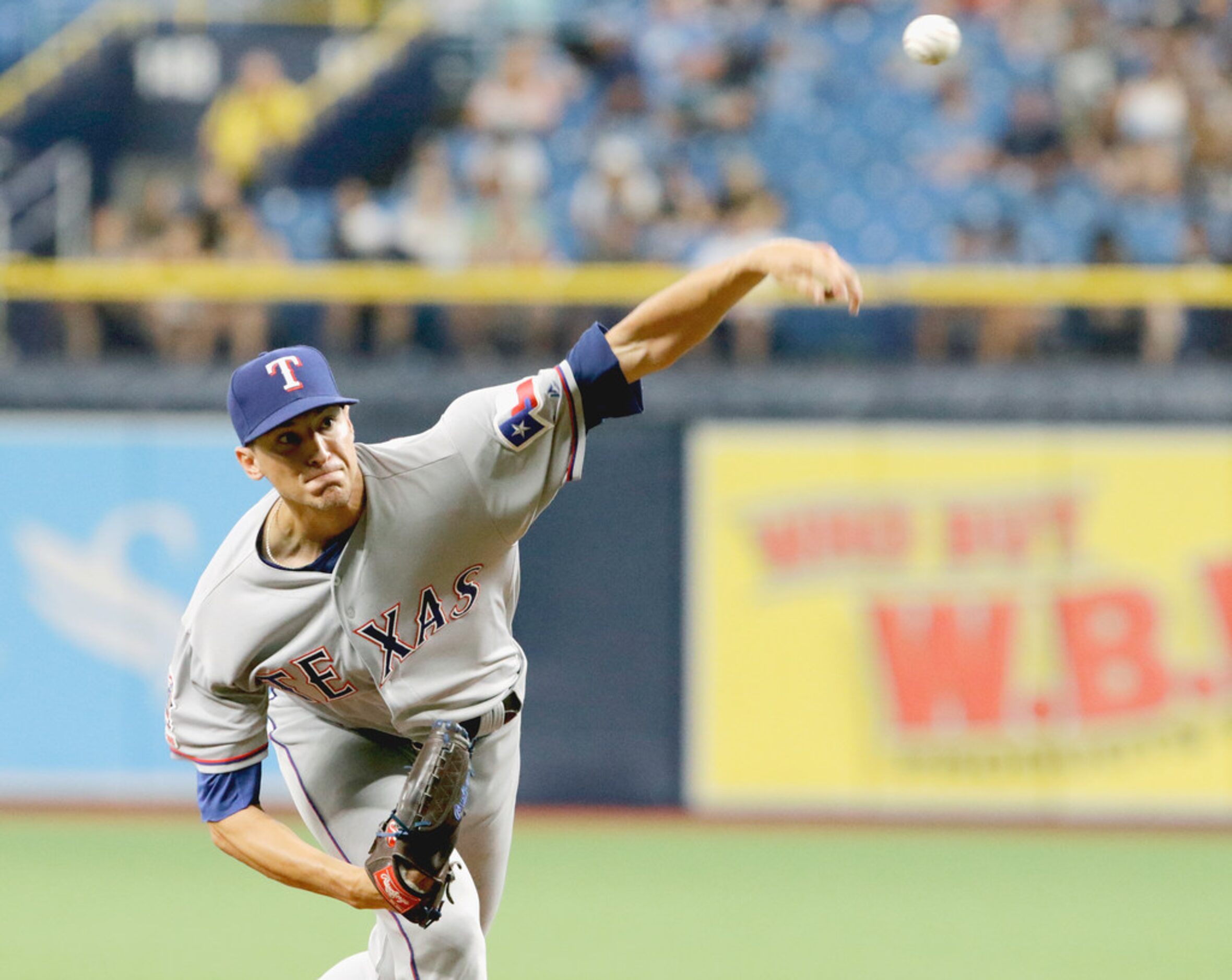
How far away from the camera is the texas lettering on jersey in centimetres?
413

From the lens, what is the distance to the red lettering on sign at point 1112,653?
913 cm

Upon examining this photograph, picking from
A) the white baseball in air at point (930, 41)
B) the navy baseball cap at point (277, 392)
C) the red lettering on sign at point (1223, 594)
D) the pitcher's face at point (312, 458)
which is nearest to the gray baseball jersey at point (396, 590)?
the pitcher's face at point (312, 458)

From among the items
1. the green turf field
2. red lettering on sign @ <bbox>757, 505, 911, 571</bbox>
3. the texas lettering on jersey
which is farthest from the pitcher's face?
red lettering on sign @ <bbox>757, 505, 911, 571</bbox>

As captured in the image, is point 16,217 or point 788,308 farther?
point 16,217

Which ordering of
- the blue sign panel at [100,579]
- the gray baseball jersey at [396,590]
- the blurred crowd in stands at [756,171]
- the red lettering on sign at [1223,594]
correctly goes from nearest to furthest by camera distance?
the gray baseball jersey at [396,590]
the red lettering on sign at [1223,594]
the blue sign panel at [100,579]
the blurred crowd in stands at [756,171]

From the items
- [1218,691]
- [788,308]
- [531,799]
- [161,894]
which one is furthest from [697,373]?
[161,894]

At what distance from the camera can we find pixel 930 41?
17.9 ft

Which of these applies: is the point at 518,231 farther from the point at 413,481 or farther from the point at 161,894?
the point at 413,481

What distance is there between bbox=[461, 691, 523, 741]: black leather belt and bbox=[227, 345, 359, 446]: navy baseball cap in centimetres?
90

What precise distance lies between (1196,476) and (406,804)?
6.45 metres

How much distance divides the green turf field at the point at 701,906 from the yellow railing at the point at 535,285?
2876 millimetres

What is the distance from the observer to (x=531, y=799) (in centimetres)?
956

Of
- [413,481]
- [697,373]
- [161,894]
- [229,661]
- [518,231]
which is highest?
[518,231]

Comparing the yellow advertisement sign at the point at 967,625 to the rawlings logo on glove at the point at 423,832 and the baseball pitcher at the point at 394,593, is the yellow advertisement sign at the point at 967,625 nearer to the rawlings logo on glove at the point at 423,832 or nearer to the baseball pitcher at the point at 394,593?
Result: the baseball pitcher at the point at 394,593
